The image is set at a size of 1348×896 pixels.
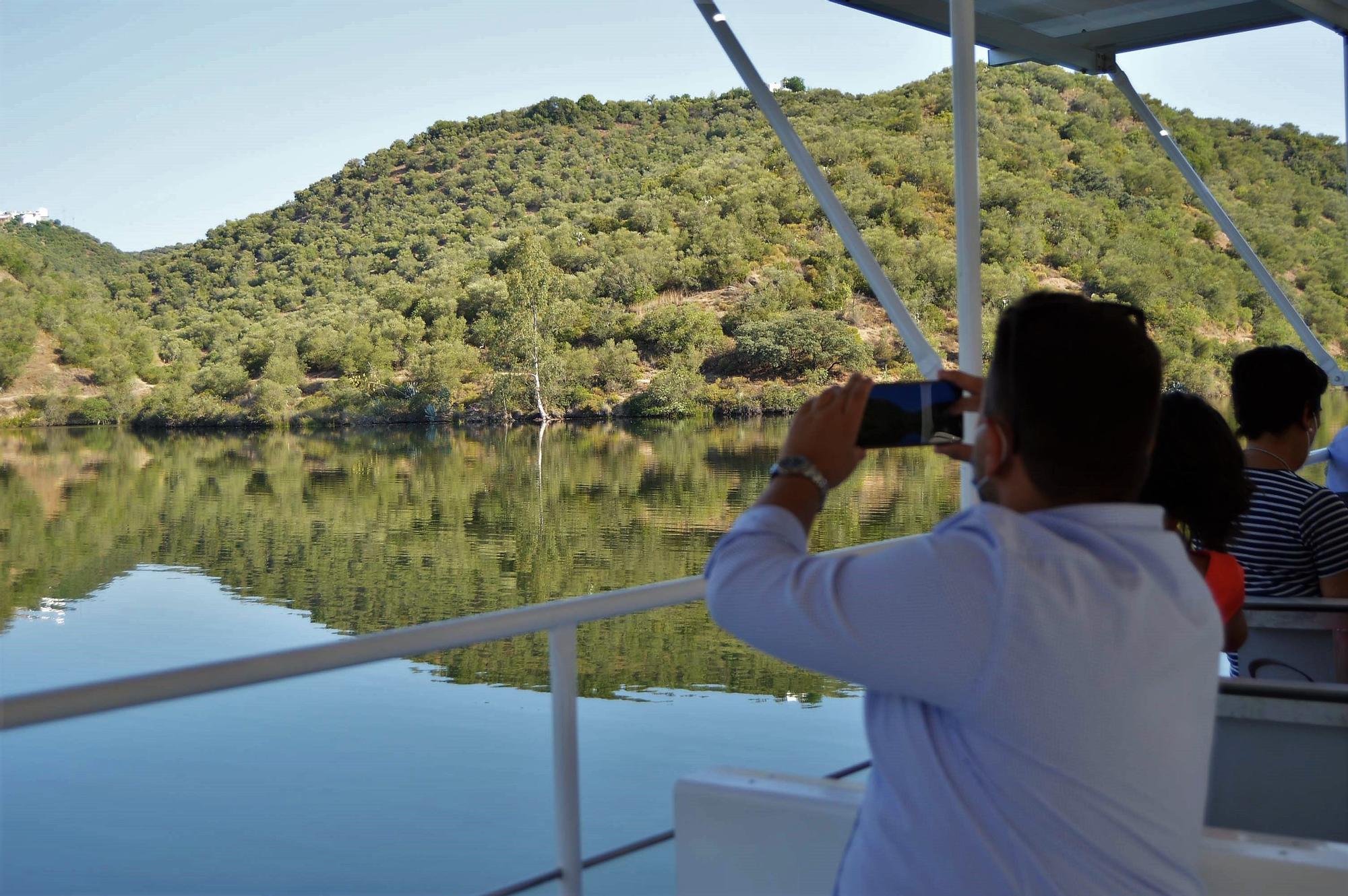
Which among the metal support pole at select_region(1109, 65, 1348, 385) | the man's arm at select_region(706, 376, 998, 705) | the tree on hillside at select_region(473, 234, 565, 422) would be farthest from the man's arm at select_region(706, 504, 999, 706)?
the tree on hillside at select_region(473, 234, 565, 422)

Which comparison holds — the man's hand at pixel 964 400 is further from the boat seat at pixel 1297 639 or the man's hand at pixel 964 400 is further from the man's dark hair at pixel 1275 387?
the man's dark hair at pixel 1275 387

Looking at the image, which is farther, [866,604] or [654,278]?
[654,278]

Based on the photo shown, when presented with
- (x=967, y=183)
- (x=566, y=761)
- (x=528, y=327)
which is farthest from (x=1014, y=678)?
(x=528, y=327)

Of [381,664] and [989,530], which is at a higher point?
[989,530]

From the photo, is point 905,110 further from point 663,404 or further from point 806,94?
point 663,404

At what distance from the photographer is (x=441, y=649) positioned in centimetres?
95

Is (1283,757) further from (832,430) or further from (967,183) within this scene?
(967,183)

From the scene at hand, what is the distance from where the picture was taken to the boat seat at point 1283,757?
1165 millimetres

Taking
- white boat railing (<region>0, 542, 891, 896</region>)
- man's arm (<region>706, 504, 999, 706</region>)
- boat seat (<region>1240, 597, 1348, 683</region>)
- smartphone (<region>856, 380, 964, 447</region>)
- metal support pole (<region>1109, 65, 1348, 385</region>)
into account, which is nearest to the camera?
man's arm (<region>706, 504, 999, 706</region>)

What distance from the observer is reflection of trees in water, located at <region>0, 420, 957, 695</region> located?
1823cm

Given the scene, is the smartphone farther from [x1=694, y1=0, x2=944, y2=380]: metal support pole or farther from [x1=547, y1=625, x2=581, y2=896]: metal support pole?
[x1=694, y1=0, x2=944, y2=380]: metal support pole

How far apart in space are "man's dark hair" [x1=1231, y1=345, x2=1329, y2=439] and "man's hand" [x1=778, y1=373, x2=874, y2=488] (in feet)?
3.85

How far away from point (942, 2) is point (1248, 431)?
1542 millimetres

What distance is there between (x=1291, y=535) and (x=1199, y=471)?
1.48 ft
